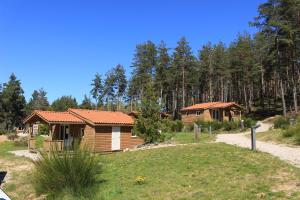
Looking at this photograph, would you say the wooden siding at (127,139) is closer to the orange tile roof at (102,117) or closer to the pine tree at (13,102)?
the orange tile roof at (102,117)

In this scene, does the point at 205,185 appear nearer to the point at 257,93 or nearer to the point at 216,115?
the point at 216,115

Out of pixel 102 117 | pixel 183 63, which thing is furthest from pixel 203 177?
pixel 183 63

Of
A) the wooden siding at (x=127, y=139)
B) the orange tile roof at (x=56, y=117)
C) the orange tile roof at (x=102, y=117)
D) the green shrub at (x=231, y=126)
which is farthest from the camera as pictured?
the green shrub at (x=231, y=126)

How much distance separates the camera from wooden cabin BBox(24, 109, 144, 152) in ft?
88.6

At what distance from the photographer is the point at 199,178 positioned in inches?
416

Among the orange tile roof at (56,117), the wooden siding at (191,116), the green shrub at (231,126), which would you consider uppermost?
the wooden siding at (191,116)

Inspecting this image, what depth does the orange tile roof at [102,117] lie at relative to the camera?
28.0m

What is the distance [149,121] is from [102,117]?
17.7 feet

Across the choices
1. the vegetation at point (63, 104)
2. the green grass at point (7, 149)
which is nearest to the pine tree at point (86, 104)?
the vegetation at point (63, 104)

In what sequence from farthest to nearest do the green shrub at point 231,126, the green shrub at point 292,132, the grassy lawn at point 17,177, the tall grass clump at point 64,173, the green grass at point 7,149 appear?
the green shrub at point 231,126
the green grass at point 7,149
the green shrub at point 292,132
the grassy lawn at point 17,177
the tall grass clump at point 64,173

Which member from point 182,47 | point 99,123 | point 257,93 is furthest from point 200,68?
point 99,123

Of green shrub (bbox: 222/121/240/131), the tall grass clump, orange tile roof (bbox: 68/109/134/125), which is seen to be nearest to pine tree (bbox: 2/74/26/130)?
orange tile roof (bbox: 68/109/134/125)

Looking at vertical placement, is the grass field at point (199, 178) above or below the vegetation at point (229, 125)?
below

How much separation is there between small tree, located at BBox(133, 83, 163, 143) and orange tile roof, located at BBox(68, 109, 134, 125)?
10.7ft
